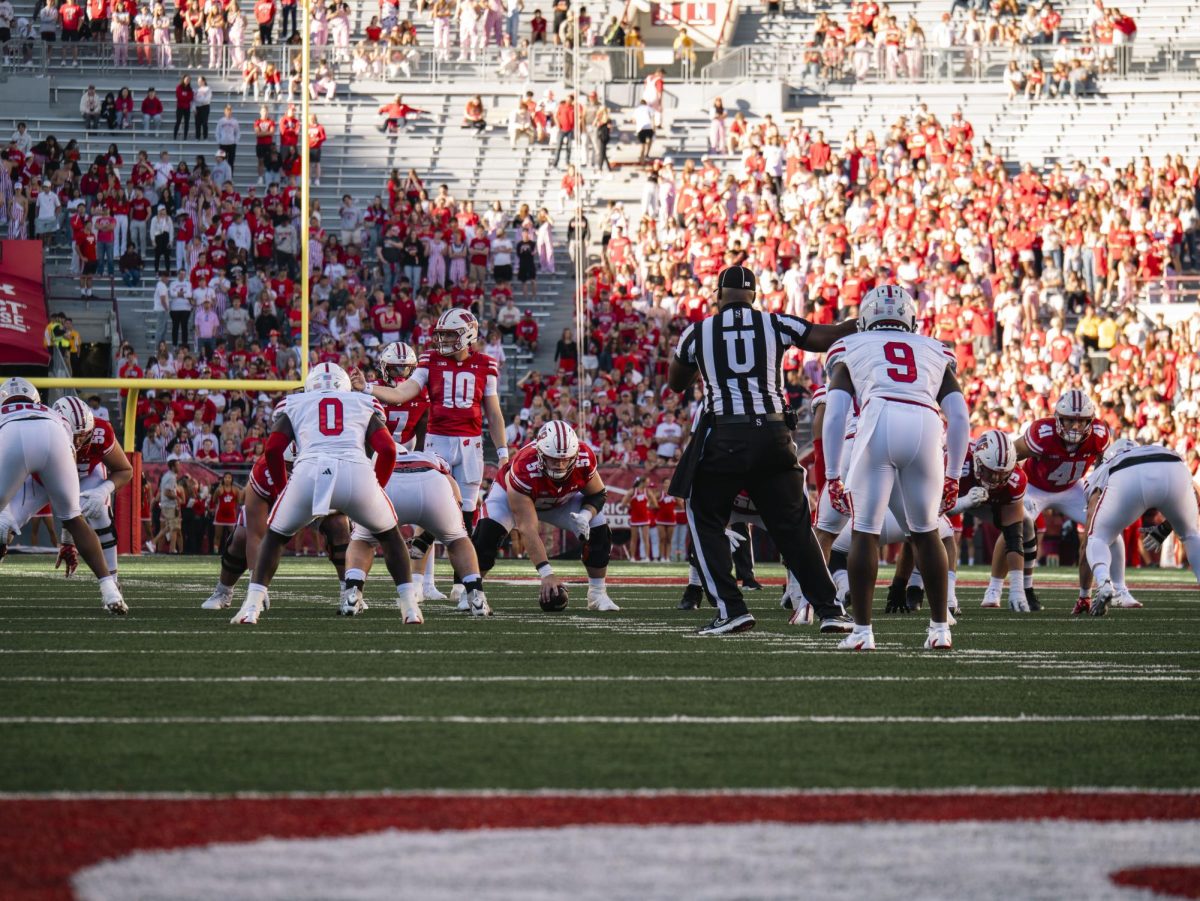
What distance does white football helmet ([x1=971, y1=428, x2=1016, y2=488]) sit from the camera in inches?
521

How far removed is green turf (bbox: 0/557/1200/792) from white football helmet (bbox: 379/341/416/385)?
7.57ft

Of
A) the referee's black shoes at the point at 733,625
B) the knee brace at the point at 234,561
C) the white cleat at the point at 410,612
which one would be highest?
the referee's black shoes at the point at 733,625

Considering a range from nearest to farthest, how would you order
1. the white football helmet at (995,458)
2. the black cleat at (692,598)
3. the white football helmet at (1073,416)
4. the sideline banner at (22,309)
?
1. the black cleat at (692,598)
2. the white football helmet at (995,458)
3. the white football helmet at (1073,416)
4. the sideline banner at (22,309)

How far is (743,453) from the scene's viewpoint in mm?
9469

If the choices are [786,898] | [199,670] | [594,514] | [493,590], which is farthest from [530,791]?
[493,590]

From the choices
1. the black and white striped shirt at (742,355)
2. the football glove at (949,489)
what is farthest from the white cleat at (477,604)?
the football glove at (949,489)

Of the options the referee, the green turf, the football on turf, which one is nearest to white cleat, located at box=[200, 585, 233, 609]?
the green turf

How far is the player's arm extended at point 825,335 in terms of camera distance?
9.37 meters

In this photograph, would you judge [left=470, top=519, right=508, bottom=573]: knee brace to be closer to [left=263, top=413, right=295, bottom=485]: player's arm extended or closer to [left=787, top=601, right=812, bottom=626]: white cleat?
[left=263, top=413, right=295, bottom=485]: player's arm extended

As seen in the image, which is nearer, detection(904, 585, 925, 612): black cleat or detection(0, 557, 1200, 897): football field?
detection(0, 557, 1200, 897): football field

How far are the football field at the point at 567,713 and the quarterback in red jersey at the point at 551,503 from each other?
1.33 metres

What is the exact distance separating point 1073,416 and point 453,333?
430cm

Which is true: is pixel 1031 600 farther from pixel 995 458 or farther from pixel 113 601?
pixel 113 601

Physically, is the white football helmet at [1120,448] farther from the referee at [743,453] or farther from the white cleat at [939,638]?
the white cleat at [939,638]
